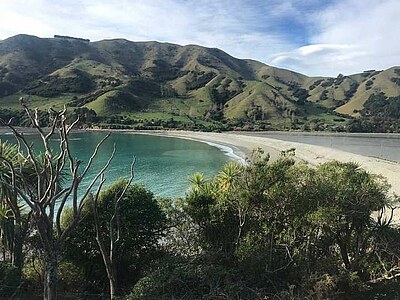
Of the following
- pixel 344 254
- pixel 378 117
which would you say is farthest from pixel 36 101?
pixel 344 254

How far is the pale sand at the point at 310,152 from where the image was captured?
46.9 meters

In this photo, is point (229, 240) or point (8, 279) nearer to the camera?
point (8, 279)

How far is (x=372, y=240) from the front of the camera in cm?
1340

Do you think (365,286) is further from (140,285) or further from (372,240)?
(140,285)

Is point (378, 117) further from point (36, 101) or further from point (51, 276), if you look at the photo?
point (51, 276)

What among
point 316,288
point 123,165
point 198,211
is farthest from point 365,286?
point 123,165

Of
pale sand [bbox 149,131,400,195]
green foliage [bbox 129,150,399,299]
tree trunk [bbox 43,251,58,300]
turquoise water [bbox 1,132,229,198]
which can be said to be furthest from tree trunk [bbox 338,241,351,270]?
turquoise water [bbox 1,132,229,198]

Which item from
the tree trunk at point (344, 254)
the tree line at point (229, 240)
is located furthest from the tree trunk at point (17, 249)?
the tree trunk at point (344, 254)

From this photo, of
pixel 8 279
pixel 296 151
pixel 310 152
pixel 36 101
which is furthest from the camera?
pixel 36 101

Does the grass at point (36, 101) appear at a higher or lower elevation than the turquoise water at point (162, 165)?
higher

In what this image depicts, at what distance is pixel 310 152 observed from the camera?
70.7 metres

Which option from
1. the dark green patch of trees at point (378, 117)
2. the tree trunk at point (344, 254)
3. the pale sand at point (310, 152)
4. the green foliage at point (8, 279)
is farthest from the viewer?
the dark green patch of trees at point (378, 117)

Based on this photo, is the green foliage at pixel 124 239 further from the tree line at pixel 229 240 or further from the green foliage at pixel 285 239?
the green foliage at pixel 285 239

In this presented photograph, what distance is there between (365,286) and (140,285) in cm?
688
